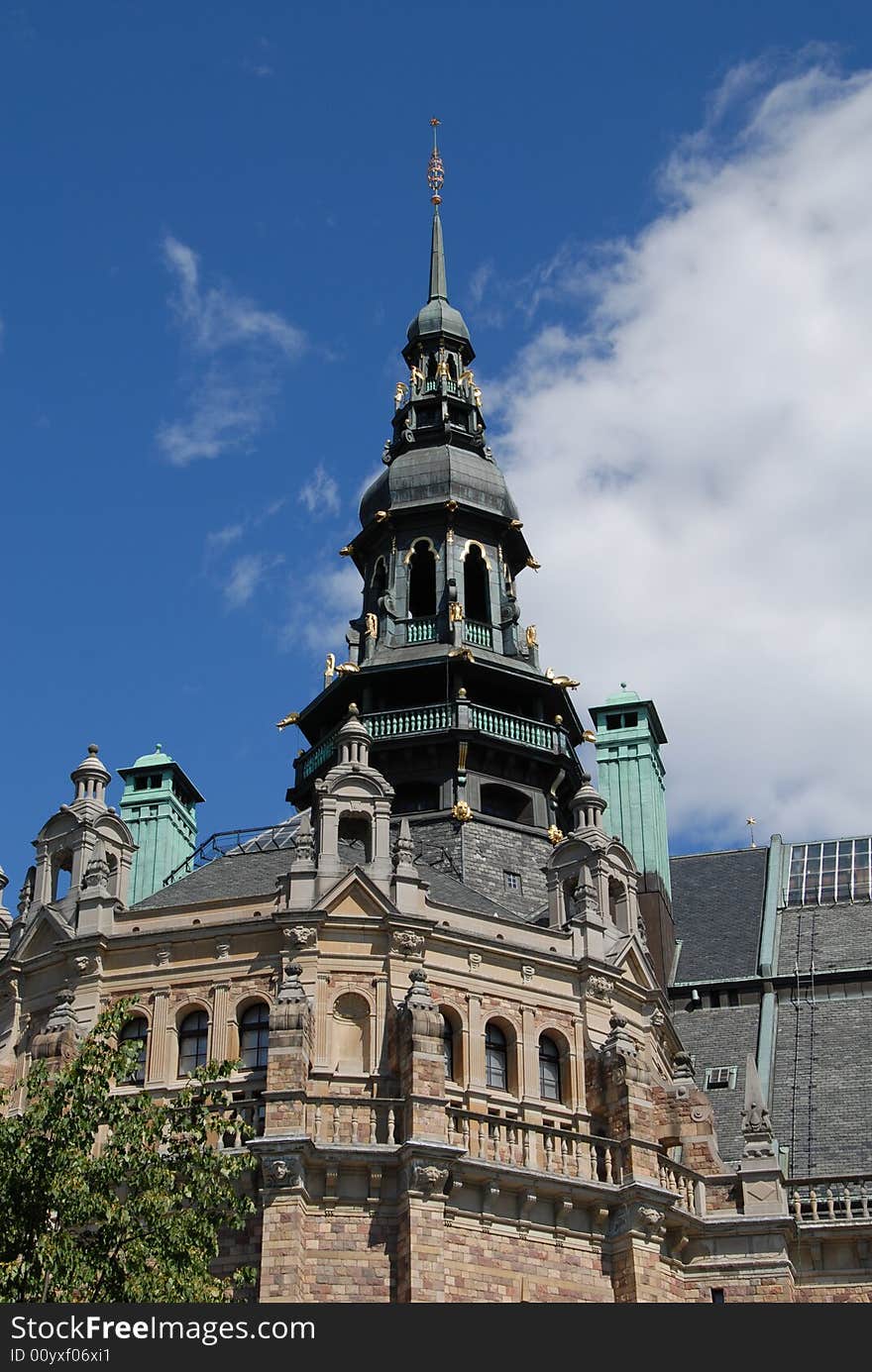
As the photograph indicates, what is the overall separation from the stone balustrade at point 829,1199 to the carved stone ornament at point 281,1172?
15418 mm

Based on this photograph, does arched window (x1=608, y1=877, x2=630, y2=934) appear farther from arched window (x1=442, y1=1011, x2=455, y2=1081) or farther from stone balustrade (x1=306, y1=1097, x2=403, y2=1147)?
stone balustrade (x1=306, y1=1097, x2=403, y2=1147)

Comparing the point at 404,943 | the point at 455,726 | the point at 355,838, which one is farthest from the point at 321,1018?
the point at 455,726

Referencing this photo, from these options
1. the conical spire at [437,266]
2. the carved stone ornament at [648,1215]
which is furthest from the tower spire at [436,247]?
the carved stone ornament at [648,1215]

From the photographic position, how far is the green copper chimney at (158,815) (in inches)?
2817

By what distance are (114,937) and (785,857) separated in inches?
1221

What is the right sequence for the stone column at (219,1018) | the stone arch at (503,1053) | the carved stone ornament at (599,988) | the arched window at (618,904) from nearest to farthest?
the stone column at (219,1018), the stone arch at (503,1053), the carved stone ornament at (599,988), the arched window at (618,904)

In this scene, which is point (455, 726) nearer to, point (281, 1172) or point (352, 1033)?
point (352, 1033)

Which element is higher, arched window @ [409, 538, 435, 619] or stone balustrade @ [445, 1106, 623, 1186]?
arched window @ [409, 538, 435, 619]

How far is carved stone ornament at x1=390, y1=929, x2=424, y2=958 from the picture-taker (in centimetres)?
4784

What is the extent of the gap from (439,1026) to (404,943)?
3.00 metres

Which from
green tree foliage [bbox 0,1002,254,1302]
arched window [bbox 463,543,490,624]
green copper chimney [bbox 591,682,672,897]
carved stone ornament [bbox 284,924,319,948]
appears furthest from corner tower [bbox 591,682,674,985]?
green tree foliage [bbox 0,1002,254,1302]

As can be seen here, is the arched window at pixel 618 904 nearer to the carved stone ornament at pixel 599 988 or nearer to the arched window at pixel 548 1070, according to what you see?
the carved stone ornament at pixel 599 988

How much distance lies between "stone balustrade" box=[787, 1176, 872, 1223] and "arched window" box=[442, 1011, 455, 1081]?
419 inches

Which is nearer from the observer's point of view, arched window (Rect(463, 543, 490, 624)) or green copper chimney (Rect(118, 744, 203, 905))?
arched window (Rect(463, 543, 490, 624))
